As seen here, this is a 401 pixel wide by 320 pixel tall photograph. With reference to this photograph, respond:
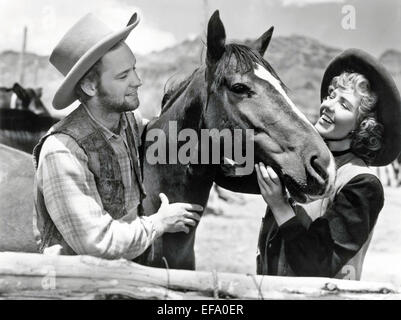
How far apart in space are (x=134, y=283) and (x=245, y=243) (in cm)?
508

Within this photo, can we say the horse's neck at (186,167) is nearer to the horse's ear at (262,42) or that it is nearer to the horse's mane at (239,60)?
the horse's mane at (239,60)

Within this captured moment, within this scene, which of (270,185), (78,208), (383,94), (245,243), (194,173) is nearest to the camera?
(78,208)

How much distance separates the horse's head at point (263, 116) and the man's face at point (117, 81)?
315 millimetres

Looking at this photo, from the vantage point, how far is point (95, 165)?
192cm

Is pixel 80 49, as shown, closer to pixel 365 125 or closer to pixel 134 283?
pixel 134 283

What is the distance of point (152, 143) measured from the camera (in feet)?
7.32

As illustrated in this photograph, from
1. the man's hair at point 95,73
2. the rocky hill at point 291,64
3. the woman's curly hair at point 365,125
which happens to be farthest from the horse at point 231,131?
the rocky hill at point 291,64

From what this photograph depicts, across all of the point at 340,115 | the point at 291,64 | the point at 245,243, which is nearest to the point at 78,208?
the point at 340,115

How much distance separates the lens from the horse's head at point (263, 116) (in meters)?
1.87

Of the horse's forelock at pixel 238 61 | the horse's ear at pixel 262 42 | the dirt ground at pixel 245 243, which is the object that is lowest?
the dirt ground at pixel 245 243

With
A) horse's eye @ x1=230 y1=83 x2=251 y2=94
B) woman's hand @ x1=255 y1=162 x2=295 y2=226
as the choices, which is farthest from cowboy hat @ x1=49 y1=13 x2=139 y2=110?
woman's hand @ x1=255 y1=162 x2=295 y2=226

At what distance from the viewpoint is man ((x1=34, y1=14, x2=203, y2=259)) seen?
183 cm
